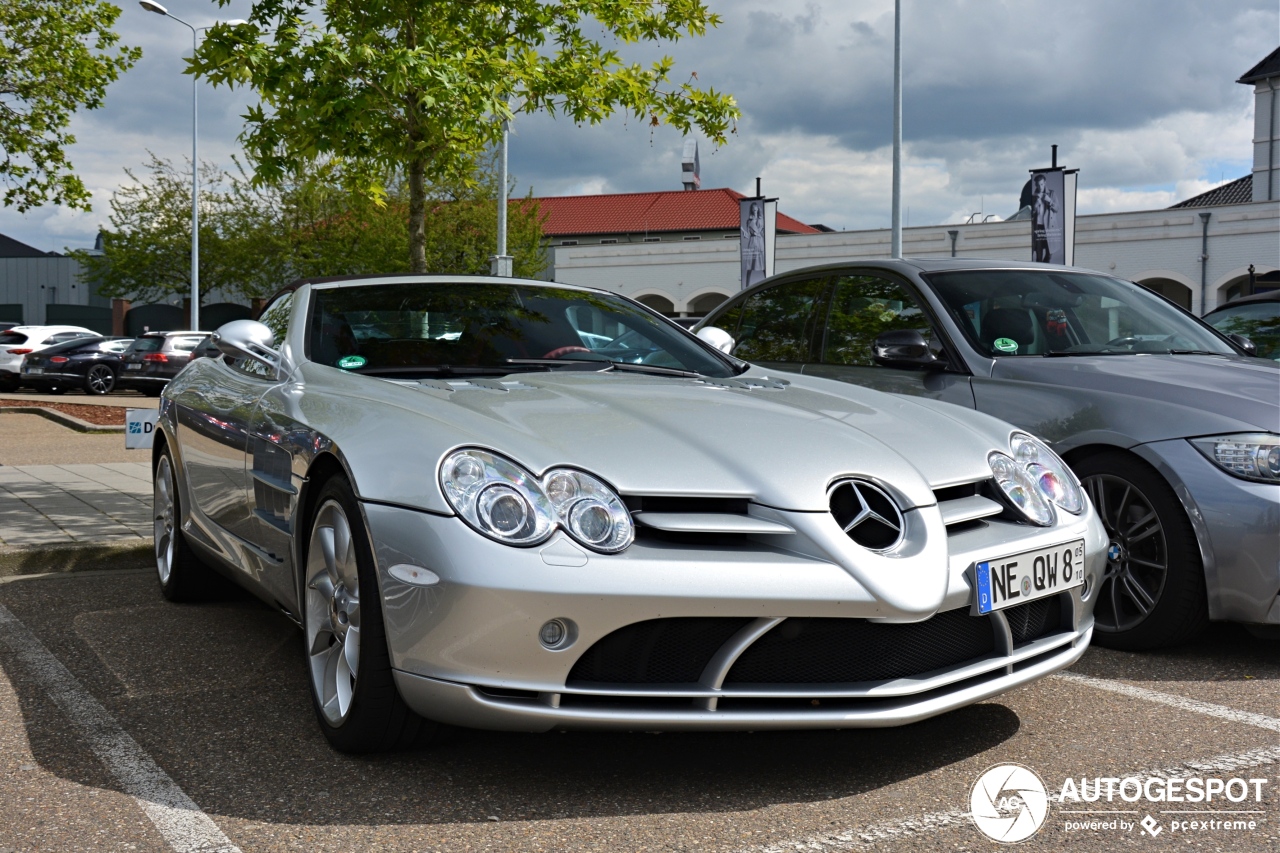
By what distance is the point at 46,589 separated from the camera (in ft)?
18.5

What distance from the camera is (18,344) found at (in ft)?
88.8

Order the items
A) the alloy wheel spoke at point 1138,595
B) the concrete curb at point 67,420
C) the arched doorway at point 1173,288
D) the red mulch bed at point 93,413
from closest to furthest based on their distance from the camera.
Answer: the alloy wheel spoke at point 1138,595
the concrete curb at point 67,420
the red mulch bed at point 93,413
the arched doorway at point 1173,288

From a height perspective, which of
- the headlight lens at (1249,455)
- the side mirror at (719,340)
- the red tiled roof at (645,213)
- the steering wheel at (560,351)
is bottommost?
the headlight lens at (1249,455)

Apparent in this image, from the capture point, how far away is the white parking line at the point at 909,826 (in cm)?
273

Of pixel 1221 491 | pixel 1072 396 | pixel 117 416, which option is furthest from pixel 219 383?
pixel 117 416

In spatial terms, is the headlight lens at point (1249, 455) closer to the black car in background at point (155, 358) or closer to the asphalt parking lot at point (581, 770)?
the asphalt parking lot at point (581, 770)

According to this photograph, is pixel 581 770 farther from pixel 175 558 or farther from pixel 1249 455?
pixel 175 558

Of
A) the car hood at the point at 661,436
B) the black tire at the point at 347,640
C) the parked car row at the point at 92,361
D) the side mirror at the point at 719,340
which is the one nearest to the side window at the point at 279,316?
the car hood at the point at 661,436

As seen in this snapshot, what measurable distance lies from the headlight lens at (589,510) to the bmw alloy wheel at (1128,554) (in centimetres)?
231

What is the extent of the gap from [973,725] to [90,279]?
51.5 m

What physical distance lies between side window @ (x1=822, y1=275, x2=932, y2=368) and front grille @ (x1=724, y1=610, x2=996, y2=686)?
2.85 meters

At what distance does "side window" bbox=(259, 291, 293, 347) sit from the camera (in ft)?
15.3

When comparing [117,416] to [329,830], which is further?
[117,416]

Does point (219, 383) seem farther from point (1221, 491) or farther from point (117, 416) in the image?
point (117, 416)
